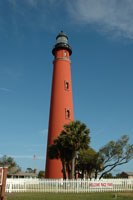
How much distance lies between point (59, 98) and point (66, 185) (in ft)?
46.5

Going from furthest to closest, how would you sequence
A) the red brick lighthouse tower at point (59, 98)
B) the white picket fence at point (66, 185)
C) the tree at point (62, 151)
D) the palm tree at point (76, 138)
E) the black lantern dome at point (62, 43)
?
1. the black lantern dome at point (62, 43)
2. the red brick lighthouse tower at point (59, 98)
3. the tree at point (62, 151)
4. the palm tree at point (76, 138)
5. the white picket fence at point (66, 185)

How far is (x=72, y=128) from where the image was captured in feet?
71.7

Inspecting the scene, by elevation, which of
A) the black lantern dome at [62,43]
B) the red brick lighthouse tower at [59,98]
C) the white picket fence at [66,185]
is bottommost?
the white picket fence at [66,185]

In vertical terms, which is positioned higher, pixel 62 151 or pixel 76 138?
pixel 76 138

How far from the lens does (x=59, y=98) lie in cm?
2948

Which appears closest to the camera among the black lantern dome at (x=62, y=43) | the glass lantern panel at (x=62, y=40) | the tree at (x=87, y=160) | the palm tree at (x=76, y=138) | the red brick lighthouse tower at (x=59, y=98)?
the palm tree at (x=76, y=138)

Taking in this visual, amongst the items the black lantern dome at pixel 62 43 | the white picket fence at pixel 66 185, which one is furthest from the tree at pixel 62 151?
the black lantern dome at pixel 62 43

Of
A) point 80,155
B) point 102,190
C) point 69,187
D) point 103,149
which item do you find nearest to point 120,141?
point 103,149

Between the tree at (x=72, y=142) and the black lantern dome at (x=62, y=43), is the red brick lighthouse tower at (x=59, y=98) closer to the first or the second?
the black lantern dome at (x=62, y=43)

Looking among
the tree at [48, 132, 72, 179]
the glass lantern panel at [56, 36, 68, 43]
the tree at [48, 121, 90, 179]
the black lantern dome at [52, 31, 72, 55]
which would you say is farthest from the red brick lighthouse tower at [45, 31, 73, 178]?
the tree at [48, 121, 90, 179]

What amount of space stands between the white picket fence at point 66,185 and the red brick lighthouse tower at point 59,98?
7.71 meters

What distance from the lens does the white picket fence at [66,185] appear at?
59.1ft

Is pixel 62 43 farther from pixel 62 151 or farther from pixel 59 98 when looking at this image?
pixel 62 151

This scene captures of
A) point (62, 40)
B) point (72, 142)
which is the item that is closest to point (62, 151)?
point (72, 142)
